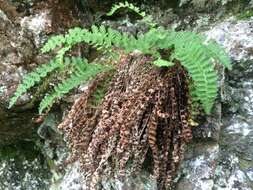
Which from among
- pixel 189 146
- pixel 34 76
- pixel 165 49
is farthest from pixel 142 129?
pixel 34 76

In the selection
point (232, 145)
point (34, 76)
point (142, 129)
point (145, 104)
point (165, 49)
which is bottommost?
point (232, 145)

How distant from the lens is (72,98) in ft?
12.5

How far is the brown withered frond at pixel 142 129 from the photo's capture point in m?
3.04

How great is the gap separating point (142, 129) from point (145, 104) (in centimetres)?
16

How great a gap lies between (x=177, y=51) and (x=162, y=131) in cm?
52

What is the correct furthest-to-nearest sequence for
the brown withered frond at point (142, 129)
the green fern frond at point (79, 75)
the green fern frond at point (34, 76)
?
the green fern frond at point (34, 76) < the green fern frond at point (79, 75) < the brown withered frond at point (142, 129)

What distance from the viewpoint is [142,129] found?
307 cm

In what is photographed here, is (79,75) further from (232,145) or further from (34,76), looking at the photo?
(232,145)

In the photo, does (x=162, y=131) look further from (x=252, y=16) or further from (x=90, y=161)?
(x=252, y=16)

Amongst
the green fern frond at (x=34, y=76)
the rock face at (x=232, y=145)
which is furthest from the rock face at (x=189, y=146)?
the green fern frond at (x=34, y=76)

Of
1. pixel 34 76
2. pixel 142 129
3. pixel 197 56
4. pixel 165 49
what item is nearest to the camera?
pixel 197 56

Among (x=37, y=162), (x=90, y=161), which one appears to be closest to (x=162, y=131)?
(x=90, y=161)

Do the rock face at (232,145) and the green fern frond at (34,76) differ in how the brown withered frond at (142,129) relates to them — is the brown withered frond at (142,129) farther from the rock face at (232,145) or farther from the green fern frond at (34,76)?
the green fern frond at (34,76)

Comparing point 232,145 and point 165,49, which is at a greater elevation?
point 165,49
